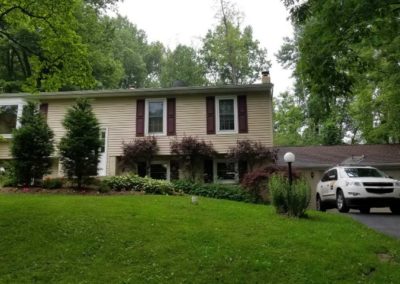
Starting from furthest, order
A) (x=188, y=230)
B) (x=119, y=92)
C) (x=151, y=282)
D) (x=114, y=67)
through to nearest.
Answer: (x=114, y=67), (x=119, y=92), (x=188, y=230), (x=151, y=282)

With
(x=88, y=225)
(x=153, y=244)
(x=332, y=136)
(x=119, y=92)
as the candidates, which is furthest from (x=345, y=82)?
(x=332, y=136)

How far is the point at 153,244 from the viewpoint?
784 centimetres

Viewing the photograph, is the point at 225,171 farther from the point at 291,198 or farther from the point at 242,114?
the point at 291,198

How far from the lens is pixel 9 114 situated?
2098 centimetres

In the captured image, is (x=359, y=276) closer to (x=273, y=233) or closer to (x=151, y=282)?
(x=273, y=233)

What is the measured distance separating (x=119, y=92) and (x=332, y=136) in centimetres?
2018

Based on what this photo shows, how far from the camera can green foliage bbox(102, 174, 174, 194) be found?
1564cm

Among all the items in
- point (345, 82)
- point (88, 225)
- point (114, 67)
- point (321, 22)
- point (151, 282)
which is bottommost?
point (151, 282)

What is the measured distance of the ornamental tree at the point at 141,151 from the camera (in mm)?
19078

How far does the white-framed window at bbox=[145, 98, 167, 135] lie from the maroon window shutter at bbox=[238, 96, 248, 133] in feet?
11.4

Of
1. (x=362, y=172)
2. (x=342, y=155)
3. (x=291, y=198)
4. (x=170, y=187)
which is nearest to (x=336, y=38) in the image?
(x=291, y=198)

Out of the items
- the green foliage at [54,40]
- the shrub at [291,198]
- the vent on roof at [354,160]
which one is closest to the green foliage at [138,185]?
the green foliage at [54,40]

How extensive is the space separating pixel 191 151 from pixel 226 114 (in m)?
2.47

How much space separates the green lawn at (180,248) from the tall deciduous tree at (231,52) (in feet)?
88.9
